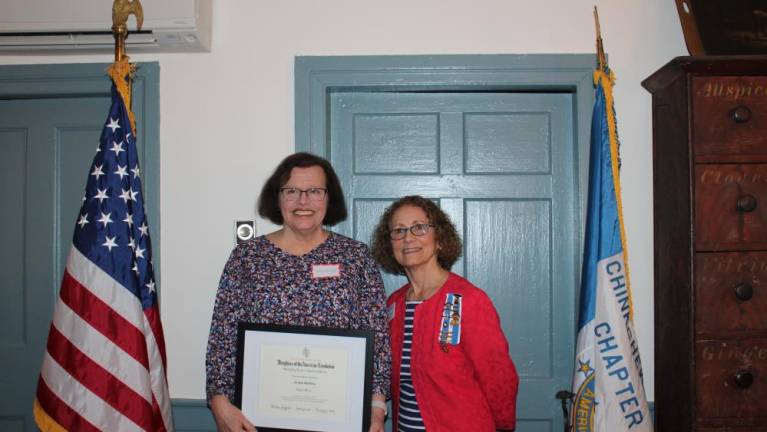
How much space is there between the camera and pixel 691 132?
207 centimetres

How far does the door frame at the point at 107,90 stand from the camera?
259 cm

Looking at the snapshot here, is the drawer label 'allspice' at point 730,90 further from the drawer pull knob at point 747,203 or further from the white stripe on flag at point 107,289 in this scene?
the white stripe on flag at point 107,289

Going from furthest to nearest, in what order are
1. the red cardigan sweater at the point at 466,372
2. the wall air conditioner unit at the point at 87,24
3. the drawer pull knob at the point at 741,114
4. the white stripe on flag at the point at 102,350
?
the wall air conditioner unit at the point at 87,24 → the white stripe on flag at the point at 102,350 → the drawer pull knob at the point at 741,114 → the red cardigan sweater at the point at 466,372

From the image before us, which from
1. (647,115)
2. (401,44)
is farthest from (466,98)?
(647,115)

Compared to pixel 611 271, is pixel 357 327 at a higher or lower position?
A: lower

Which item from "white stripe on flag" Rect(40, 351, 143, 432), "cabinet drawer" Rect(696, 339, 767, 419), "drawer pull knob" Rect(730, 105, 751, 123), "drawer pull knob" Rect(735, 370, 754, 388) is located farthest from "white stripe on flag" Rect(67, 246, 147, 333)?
"drawer pull knob" Rect(730, 105, 751, 123)

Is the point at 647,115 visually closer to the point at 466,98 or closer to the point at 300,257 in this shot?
the point at 466,98

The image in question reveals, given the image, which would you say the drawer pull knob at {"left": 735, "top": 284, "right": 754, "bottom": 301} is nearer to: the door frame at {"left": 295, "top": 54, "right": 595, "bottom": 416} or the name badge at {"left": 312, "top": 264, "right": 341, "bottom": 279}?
the door frame at {"left": 295, "top": 54, "right": 595, "bottom": 416}

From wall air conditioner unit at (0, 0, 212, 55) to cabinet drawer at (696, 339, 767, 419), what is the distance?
2.33 meters

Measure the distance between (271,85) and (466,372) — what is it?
58.5 inches

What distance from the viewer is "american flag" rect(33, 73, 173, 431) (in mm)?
2139

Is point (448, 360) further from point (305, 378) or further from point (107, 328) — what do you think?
point (107, 328)

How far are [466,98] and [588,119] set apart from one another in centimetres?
54

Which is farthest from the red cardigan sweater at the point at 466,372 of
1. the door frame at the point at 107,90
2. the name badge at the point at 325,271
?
the door frame at the point at 107,90
